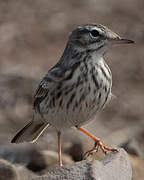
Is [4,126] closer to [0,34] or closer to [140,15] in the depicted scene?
[0,34]

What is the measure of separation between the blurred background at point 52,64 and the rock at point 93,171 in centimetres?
190

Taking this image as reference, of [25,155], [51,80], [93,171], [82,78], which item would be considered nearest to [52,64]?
[25,155]

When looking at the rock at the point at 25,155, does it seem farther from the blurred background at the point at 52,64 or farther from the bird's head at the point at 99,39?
the bird's head at the point at 99,39

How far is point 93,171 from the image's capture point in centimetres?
638

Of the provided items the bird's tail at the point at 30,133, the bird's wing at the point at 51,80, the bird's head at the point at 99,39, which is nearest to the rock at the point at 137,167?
the bird's tail at the point at 30,133

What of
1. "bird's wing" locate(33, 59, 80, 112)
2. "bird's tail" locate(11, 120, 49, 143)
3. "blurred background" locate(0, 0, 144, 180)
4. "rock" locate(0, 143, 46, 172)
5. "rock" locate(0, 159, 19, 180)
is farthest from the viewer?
"blurred background" locate(0, 0, 144, 180)

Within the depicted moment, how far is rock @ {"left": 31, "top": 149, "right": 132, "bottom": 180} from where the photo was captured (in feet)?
21.0

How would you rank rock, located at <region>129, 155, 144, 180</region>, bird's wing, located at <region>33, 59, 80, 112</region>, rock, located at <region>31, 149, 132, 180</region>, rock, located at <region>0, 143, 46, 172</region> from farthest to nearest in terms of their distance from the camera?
1. rock, located at <region>0, 143, 46, 172</region>
2. rock, located at <region>129, 155, 144, 180</region>
3. bird's wing, located at <region>33, 59, 80, 112</region>
4. rock, located at <region>31, 149, 132, 180</region>

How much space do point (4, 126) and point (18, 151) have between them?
6.08 feet

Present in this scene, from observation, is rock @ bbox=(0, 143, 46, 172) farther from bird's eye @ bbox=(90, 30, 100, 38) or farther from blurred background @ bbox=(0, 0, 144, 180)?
bird's eye @ bbox=(90, 30, 100, 38)

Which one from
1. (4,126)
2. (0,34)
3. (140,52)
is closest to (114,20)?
(140,52)

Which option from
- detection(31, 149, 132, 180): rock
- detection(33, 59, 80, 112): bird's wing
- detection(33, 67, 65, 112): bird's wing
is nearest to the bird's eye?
detection(33, 59, 80, 112): bird's wing

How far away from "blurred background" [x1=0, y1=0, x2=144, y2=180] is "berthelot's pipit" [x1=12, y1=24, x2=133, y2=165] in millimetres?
1500

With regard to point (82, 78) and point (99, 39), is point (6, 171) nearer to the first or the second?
point (82, 78)
